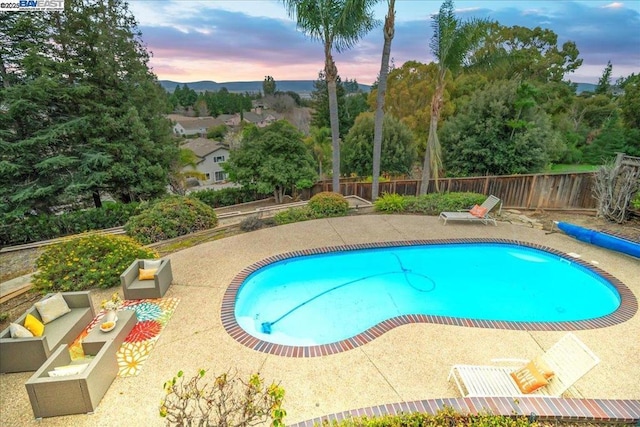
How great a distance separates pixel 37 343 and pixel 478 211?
38.7ft

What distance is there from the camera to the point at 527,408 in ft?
12.7

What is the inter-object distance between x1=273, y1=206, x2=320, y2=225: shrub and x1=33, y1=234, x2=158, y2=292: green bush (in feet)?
15.8

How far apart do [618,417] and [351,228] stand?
7.82 meters

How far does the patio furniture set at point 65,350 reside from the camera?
390cm

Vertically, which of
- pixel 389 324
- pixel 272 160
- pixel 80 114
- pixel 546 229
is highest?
pixel 80 114

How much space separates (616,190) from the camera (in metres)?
10.0

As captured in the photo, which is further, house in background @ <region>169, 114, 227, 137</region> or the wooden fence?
house in background @ <region>169, 114, 227, 137</region>

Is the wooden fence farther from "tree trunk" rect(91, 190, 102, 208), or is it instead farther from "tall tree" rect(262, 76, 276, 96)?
"tall tree" rect(262, 76, 276, 96)

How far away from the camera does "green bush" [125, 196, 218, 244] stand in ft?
32.4

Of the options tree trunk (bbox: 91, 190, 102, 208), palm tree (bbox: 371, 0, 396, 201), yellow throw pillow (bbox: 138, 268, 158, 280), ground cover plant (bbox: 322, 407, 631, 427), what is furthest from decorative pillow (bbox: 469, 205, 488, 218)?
tree trunk (bbox: 91, 190, 102, 208)

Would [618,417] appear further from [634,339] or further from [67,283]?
[67,283]

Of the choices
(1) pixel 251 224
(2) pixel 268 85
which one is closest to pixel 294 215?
(1) pixel 251 224

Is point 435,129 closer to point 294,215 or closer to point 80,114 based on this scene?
point 294,215

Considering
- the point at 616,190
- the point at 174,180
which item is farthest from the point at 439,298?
the point at 174,180
